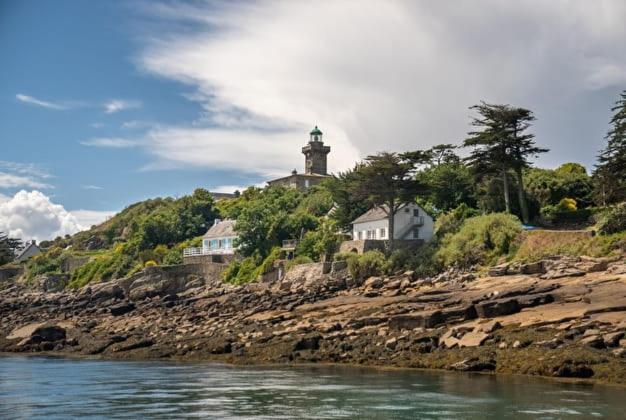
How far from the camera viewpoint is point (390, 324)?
120 ft

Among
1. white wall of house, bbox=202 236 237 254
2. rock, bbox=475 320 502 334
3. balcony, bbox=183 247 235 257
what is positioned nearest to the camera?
rock, bbox=475 320 502 334

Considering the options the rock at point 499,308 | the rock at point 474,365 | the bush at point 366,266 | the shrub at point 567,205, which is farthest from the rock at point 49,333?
the shrub at point 567,205

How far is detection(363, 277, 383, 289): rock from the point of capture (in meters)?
50.0

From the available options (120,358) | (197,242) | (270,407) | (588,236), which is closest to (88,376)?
(120,358)

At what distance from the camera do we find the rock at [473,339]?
31141 millimetres

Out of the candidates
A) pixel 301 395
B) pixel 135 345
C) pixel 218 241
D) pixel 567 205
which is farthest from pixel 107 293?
pixel 301 395

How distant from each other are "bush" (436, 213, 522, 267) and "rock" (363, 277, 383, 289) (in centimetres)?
457

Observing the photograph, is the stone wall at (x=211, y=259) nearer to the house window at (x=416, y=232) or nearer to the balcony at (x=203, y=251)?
the balcony at (x=203, y=251)

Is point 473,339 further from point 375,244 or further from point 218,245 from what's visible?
point 218,245

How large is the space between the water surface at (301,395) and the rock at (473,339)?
2371mm

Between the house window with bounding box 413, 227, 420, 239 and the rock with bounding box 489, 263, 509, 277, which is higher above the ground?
the house window with bounding box 413, 227, 420, 239

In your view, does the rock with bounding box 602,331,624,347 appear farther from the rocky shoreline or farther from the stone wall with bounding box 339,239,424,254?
the stone wall with bounding box 339,239,424,254

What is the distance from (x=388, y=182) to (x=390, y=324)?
83.1 feet

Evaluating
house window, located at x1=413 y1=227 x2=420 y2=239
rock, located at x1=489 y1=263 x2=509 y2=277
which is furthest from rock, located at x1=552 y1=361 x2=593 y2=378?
house window, located at x1=413 y1=227 x2=420 y2=239
